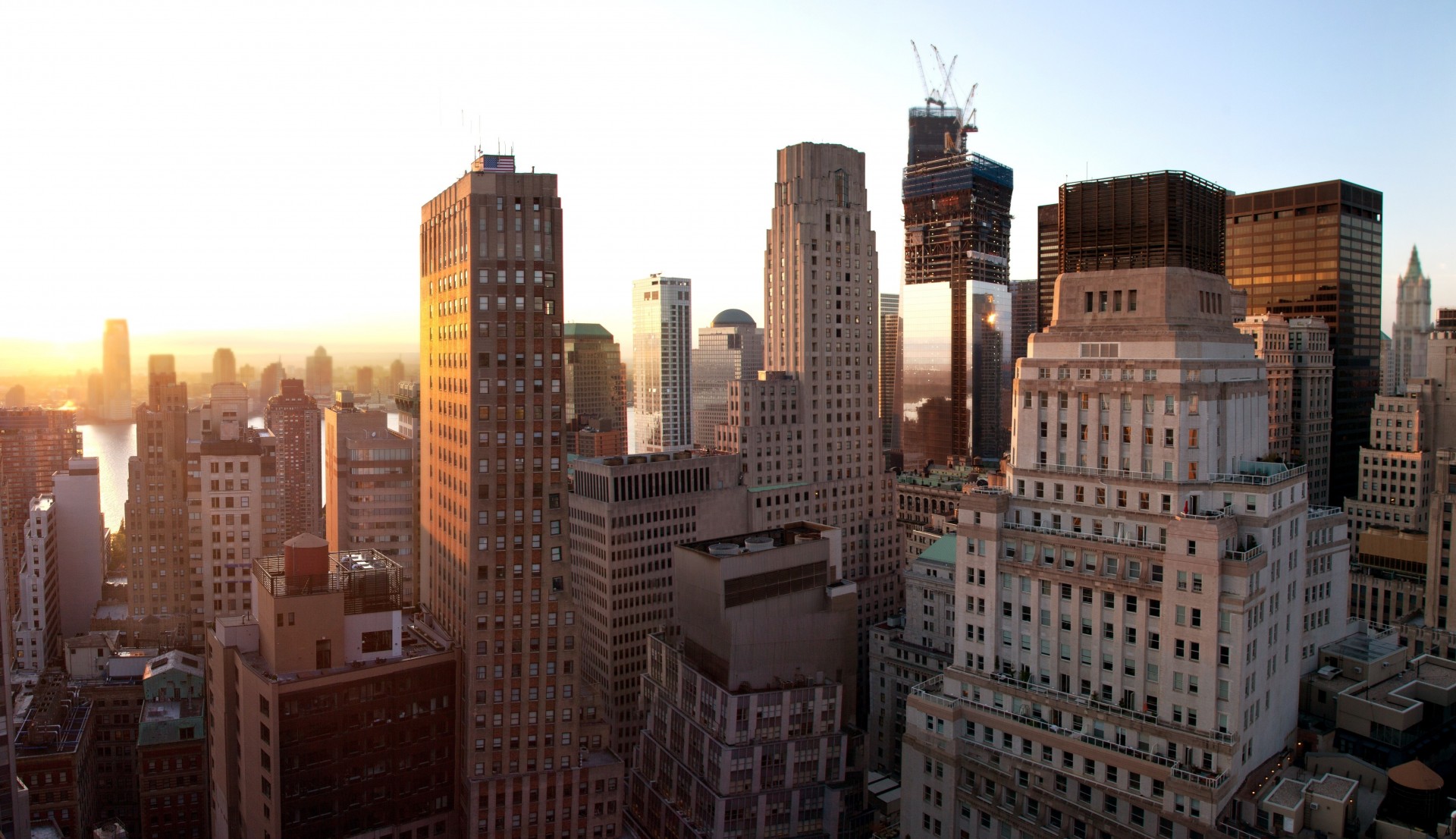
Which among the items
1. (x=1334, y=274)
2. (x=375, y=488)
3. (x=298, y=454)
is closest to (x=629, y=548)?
(x=375, y=488)

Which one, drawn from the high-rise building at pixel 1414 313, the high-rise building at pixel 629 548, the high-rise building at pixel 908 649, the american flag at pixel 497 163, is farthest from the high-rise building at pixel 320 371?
the high-rise building at pixel 1414 313

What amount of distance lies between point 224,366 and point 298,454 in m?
89.9

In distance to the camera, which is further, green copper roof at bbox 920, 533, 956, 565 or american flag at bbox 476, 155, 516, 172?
green copper roof at bbox 920, 533, 956, 565

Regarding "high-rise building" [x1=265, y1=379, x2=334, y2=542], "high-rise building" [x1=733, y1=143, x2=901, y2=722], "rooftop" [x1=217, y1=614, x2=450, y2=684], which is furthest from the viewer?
"high-rise building" [x1=265, y1=379, x2=334, y2=542]

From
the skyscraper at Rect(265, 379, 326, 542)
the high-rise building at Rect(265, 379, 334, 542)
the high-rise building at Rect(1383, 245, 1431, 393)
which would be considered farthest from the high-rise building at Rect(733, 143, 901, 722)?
the high-rise building at Rect(1383, 245, 1431, 393)

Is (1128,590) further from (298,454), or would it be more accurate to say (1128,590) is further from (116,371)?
(298,454)

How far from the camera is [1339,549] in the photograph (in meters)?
79.1

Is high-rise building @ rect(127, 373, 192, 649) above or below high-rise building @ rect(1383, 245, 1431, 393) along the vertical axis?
below

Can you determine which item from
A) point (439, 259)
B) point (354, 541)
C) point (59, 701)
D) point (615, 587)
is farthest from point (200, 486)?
point (439, 259)

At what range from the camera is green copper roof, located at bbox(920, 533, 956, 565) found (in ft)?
380

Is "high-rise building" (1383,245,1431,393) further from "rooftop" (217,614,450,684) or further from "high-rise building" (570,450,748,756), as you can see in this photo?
Answer: "rooftop" (217,614,450,684)

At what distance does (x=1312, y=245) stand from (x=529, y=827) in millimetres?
161968

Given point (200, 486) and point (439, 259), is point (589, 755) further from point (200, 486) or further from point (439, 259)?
point (200, 486)

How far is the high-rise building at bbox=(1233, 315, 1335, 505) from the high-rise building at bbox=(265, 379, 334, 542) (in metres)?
148
